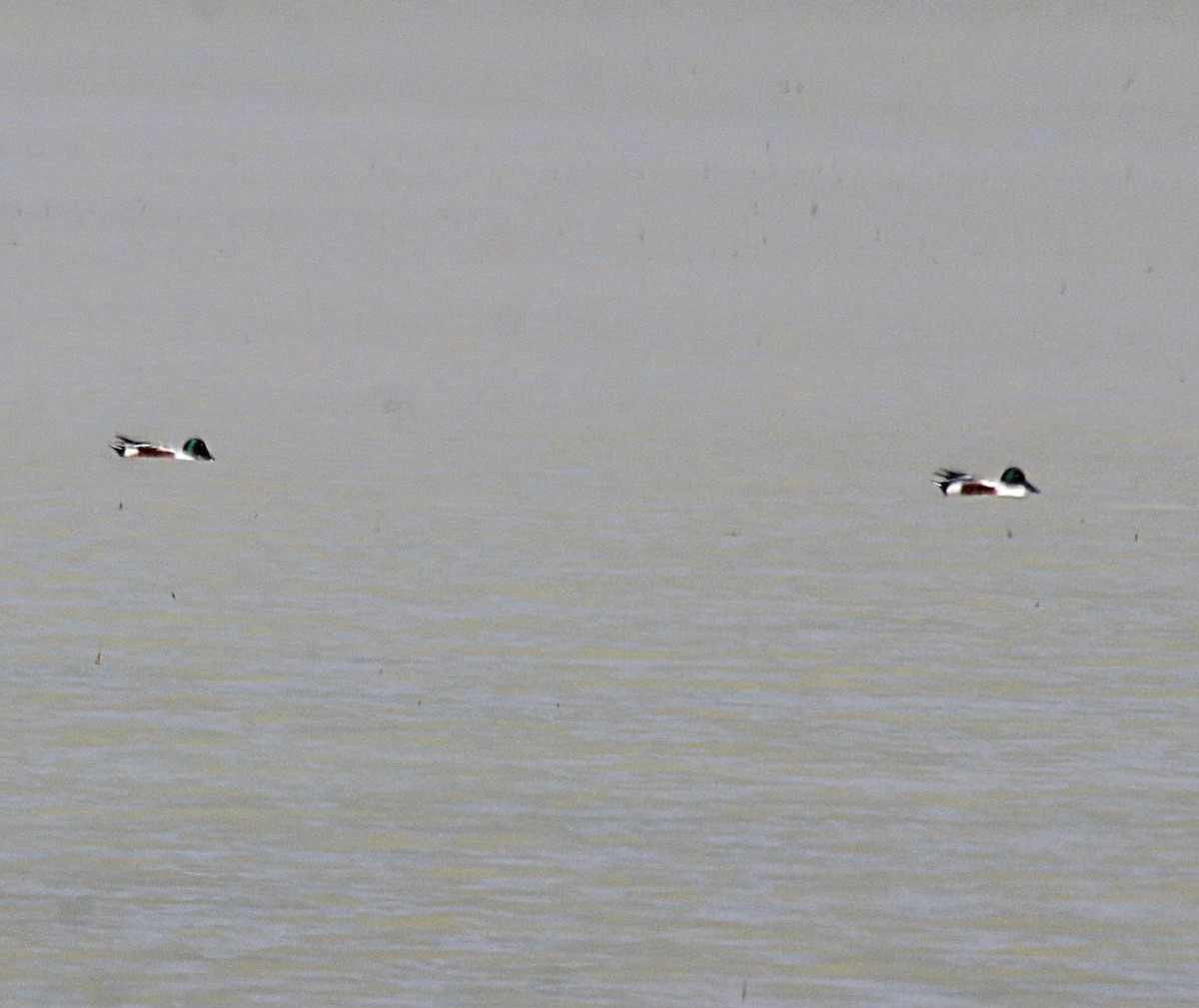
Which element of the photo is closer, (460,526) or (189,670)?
(189,670)

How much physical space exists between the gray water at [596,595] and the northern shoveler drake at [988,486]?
0.12 metres

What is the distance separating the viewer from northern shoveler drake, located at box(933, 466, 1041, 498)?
18.5 meters

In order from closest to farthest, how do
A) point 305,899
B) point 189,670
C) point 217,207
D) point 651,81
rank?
point 305,899, point 189,670, point 217,207, point 651,81

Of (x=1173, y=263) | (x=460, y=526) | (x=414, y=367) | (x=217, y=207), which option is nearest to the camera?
(x=460, y=526)

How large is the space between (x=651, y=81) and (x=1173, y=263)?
23.3 m

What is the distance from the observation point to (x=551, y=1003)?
30.6 feet

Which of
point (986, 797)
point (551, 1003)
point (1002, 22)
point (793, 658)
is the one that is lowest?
point (551, 1003)

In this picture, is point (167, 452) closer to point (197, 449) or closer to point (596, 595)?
point (197, 449)

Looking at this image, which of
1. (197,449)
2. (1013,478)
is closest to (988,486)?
(1013,478)

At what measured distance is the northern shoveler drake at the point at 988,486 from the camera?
18531mm

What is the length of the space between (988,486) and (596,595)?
3.78 m

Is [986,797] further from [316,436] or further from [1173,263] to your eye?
[1173,263]

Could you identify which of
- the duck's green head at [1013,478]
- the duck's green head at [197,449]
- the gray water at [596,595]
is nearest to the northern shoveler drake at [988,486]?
the duck's green head at [1013,478]

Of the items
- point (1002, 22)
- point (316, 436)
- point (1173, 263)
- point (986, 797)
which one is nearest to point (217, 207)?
point (1173, 263)
